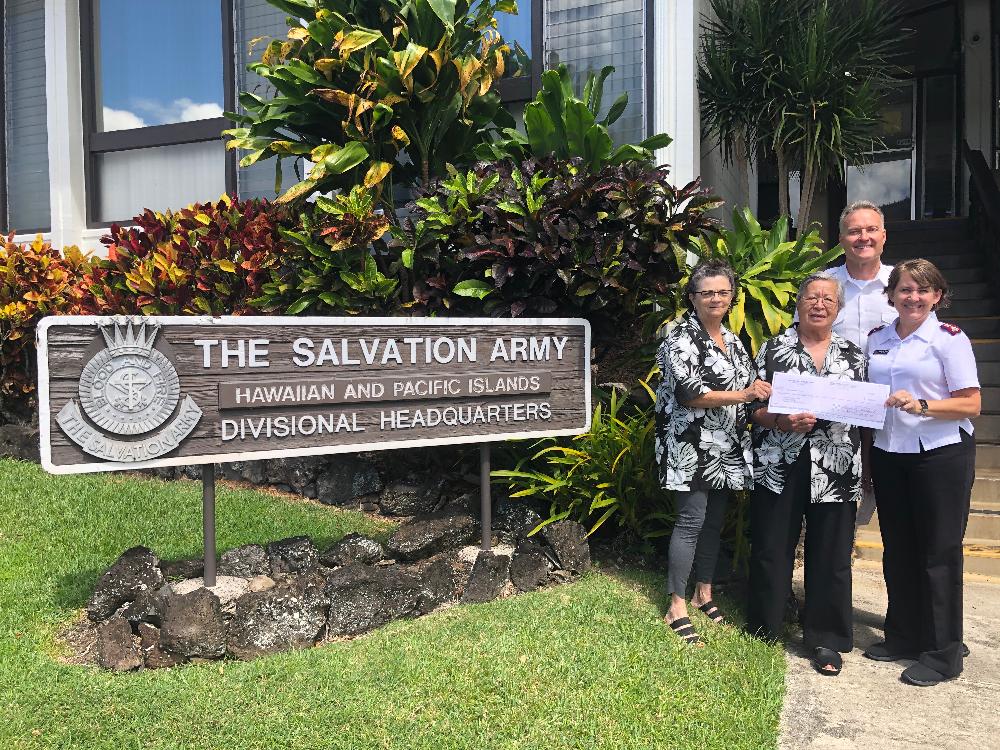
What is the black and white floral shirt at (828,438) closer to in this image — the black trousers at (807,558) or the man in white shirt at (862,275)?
the black trousers at (807,558)

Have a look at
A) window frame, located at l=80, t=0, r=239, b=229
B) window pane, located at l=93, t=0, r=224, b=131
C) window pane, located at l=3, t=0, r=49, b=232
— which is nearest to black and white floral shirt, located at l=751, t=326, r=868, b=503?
window frame, located at l=80, t=0, r=239, b=229

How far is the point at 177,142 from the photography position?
7480mm

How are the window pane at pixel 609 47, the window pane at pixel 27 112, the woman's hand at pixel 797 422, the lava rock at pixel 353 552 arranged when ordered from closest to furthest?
the woman's hand at pixel 797 422 → the lava rock at pixel 353 552 → the window pane at pixel 609 47 → the window pane at pixel 27 112

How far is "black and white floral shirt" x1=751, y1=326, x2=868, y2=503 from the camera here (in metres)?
3.03

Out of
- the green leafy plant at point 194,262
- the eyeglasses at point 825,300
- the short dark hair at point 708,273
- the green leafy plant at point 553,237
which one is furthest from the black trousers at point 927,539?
the green leafy plant at point 194,262

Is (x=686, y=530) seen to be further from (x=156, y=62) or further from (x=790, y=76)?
(x=156, y=62)

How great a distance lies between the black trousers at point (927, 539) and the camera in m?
2.91

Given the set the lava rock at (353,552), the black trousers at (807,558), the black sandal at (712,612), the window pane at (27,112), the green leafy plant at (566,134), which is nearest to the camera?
the black trousers at (807,558)

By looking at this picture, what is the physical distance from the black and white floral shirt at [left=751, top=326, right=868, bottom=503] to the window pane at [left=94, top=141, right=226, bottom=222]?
240 inches

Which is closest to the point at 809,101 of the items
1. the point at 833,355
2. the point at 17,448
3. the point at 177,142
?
the point at 833,355

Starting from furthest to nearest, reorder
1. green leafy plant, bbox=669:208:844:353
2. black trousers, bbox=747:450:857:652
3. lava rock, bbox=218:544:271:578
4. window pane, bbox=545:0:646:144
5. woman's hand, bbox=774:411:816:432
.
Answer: window pane, bbox=545:0:646:144
green leafy plant, bbox=669:208:844:353
lava rock, bbox=218:544:271:578
black trousers, bbox=747:450:857:652
woman's hand, bbox=774:411:816:432

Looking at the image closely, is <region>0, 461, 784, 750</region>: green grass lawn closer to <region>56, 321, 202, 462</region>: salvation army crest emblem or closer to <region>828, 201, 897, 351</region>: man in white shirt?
<region>56, 321, 202, 462</region>: salvation army crest emblem

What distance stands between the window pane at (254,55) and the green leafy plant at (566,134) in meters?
3.11

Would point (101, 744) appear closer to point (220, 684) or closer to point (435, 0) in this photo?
point (220, 684)
